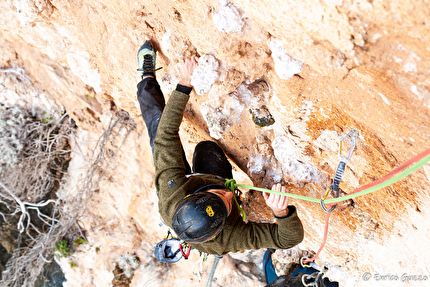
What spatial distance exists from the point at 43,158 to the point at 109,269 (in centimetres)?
180

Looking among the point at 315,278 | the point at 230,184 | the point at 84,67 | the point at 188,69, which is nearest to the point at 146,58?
the point at 188,69

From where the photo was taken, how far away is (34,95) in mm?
3652

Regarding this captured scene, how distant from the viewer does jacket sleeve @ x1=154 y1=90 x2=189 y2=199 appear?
1.75 meters

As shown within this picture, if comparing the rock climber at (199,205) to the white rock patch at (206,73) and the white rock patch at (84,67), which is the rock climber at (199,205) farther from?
the white rock patch at (84,67)

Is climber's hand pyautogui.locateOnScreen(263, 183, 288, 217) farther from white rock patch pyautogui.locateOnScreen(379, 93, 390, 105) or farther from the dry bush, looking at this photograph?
the dry bush

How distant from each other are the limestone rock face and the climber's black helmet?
42 centimetres

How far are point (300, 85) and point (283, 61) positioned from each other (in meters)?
0.16

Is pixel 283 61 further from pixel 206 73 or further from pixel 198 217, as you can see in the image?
pixel 198 217

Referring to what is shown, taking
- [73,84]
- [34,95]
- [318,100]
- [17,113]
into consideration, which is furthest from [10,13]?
[318,100]

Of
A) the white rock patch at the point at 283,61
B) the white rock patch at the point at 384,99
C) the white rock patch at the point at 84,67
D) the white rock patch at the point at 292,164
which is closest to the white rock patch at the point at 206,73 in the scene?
the white rock patch at the point at 283,61

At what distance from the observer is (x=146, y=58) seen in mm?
2057

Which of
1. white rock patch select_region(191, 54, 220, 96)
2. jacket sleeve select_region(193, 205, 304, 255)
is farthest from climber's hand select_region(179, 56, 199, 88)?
jacket sleeve select_region(193, 205, 304, 255)

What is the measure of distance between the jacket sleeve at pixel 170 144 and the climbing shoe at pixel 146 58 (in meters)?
0.48

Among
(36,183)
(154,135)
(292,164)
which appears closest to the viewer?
(292,164)
